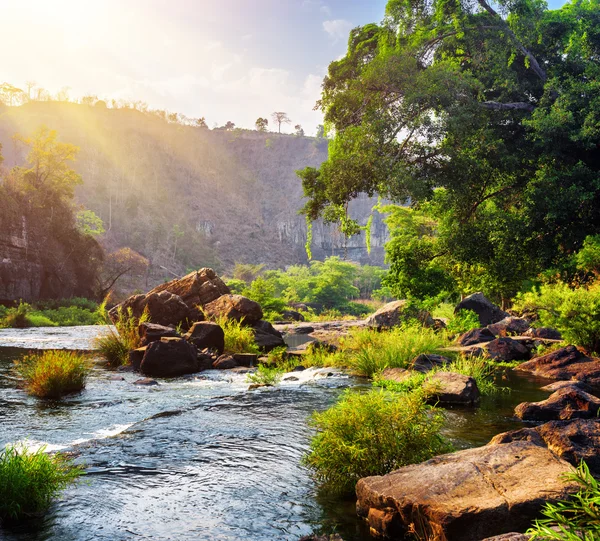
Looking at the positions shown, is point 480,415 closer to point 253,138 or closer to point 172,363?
point 172,363

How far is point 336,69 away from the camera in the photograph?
62.0ft

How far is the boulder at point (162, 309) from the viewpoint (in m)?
20.4

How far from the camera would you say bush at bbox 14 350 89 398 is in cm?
1052

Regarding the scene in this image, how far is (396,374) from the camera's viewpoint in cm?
1203

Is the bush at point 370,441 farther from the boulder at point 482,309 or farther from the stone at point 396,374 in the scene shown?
the boulder at point 482,309

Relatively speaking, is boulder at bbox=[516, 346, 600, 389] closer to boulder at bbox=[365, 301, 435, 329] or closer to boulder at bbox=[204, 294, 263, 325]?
boulder at bbox=[365, 301, 435, 329]

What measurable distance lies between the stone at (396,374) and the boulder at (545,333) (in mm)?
8436

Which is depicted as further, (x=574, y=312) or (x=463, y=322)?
(x=463, y=322)

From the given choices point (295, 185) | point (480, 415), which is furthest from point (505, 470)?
point (295, 185)

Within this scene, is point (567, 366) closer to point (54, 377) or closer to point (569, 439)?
point (569, 439)

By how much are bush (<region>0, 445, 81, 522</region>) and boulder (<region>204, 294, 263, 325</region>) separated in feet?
49.0

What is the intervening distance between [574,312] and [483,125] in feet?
20.7

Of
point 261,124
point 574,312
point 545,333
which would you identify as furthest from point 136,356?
point 261,124

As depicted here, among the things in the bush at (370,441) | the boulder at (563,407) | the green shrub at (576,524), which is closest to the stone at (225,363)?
the boulder at (563,407)
